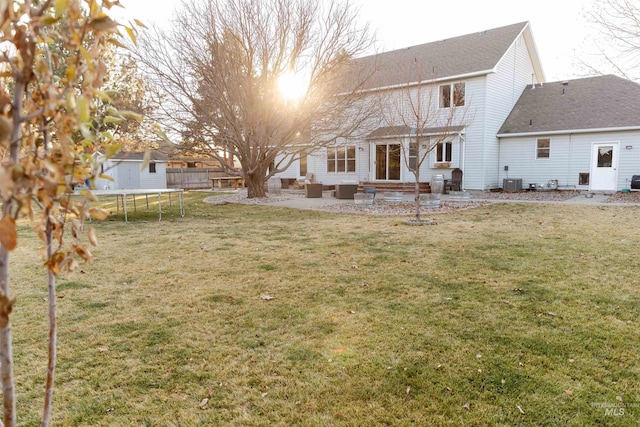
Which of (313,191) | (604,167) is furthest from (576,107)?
(313,191)

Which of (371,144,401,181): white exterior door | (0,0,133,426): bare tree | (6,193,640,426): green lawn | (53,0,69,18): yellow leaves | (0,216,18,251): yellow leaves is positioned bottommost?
(6,193,640,426): green lawn

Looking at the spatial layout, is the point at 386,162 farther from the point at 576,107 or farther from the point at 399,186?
the point at 576,107

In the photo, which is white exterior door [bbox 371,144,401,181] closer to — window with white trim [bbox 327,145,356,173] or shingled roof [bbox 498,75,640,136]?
window with white trim [bbox 327,145,356,173]

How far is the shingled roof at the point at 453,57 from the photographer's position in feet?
58.6

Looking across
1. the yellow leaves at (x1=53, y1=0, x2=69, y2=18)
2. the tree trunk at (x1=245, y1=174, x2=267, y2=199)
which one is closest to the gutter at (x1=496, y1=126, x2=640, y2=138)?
the tree trunk at (x1=245, y1=174, x2=267, y2=199)

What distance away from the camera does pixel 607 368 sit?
284 cm

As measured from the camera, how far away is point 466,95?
18562 mm

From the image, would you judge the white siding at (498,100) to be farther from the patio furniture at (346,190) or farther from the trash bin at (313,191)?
the trash bin at (313,191)

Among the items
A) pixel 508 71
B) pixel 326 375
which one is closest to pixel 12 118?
pixel 326 375

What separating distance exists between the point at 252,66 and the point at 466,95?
33.4 ft

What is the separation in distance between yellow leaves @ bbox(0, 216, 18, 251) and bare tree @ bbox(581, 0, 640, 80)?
13.9 m

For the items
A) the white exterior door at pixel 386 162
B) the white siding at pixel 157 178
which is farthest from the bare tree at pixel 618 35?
the white siding at pixel 157 178

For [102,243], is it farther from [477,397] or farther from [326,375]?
[477,397]

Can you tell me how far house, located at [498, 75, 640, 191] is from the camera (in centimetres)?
1636
